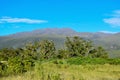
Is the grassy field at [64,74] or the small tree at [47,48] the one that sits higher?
the small tree at [47,48]

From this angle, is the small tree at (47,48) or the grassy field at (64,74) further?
the small tree at (47,48)

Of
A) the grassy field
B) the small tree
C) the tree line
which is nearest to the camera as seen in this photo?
the grassy field

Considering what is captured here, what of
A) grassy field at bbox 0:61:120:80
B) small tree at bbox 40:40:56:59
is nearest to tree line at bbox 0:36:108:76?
small tree at bbox 40:40:56:59

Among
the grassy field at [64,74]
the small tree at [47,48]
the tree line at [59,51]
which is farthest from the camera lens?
the small tree at [47,48]

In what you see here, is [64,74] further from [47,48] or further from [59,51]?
[47,48]

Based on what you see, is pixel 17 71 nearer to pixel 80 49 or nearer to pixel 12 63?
pixel 12 63

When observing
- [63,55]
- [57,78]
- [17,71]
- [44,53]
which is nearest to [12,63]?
[17,71]

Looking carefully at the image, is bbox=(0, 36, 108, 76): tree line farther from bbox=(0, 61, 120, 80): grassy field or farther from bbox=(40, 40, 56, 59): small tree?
bbox=(0, 61, 120, 80): grassy field

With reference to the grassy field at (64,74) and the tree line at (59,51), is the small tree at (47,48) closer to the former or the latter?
the tree line at (59,51)

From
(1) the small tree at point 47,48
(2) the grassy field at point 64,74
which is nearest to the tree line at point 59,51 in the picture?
(1) the small tree at point 47,48

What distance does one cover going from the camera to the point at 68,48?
5221 inches

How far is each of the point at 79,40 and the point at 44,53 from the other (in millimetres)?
17531

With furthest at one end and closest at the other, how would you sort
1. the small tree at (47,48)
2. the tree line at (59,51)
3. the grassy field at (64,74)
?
the small tree at (47,48) < the tree line at (59,51) < the grassy field at (64,74)

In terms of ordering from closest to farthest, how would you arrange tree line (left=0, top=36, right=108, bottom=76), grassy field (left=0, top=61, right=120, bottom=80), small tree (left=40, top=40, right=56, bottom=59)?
grassy field (left=0, top=61, right=120, bottom=80), tree line (left=0, top=36, right=108, bottom=76), small tree (left=40, top=40, right=56, bottom=59)
